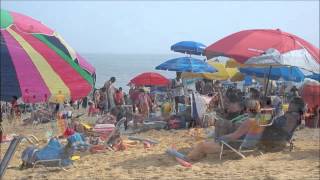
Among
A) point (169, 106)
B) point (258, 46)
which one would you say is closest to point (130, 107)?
point (169, 106)

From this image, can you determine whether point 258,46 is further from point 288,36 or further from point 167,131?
point 167,131

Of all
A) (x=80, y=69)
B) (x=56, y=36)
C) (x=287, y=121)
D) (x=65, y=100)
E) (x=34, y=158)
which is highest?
(x=56, y=36)

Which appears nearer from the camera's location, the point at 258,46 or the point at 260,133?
the point at 260,133

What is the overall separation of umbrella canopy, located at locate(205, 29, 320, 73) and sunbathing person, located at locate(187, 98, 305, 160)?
676mm

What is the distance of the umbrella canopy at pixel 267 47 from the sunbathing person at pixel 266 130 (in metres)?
0.68

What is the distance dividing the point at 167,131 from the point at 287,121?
12.7 ft

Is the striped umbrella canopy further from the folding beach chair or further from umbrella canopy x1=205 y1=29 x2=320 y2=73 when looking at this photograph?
umbrella canopy x1=205 y1=29 x2=320 y2=73

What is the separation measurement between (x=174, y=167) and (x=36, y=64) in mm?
4693

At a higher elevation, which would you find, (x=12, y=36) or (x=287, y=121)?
(x=12, y=36)

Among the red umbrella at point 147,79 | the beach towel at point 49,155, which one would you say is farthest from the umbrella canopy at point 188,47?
the beach towel at point 49,155

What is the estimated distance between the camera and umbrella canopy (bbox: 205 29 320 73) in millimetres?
8344

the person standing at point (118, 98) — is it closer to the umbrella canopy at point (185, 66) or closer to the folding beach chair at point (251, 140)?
the umbrella canopy at point (185, 66)

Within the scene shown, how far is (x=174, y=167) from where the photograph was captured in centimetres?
724

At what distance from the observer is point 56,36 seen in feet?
9.91
